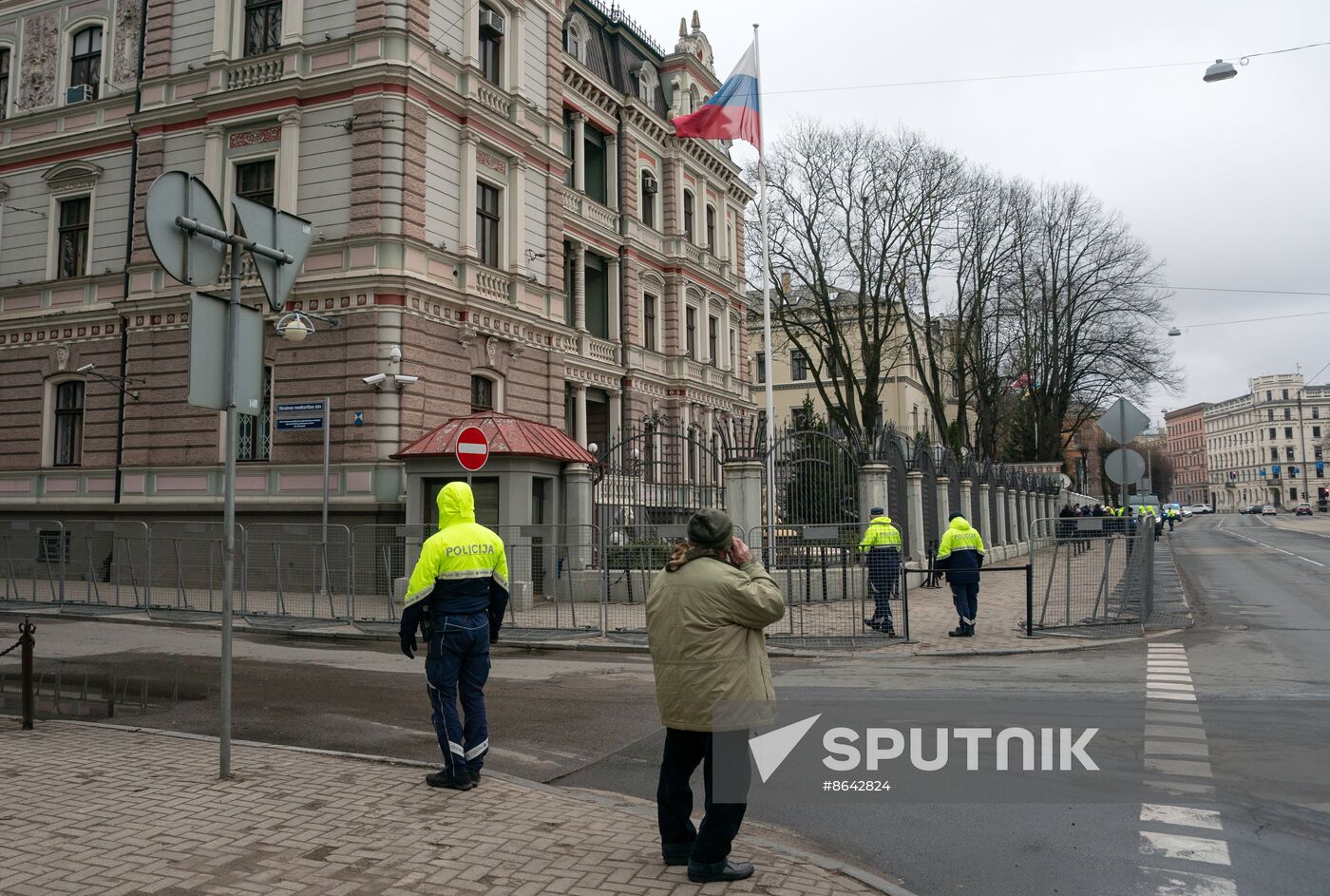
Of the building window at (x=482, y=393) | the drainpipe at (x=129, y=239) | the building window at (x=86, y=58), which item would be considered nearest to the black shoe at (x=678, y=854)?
the building window at (x=482, y=393)

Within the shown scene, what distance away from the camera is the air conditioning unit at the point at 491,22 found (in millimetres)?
24609

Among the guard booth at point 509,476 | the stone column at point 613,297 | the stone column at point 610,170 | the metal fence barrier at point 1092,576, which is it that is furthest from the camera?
the stone column at point 610,170

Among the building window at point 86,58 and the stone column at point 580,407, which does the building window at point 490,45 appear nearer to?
the stone column at point 580,407

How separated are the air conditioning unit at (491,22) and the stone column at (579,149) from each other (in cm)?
671

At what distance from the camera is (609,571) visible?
1591 centimetres

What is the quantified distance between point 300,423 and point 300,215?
4772mm

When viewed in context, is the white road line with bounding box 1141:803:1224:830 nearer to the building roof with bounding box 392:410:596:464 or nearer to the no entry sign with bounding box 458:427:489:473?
the no entry sign with bounding box 458:427:489:473

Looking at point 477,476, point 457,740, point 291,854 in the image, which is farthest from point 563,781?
point 477,476

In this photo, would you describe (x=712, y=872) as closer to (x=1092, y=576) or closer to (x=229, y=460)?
(x=229, y=460)

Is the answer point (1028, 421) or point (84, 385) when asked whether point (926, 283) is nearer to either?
point (1028, 421)

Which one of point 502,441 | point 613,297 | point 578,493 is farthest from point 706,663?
point 613,297

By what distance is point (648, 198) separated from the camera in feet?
120

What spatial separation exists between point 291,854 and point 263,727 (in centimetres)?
384

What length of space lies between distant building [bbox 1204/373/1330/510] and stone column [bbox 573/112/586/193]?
415 feet
